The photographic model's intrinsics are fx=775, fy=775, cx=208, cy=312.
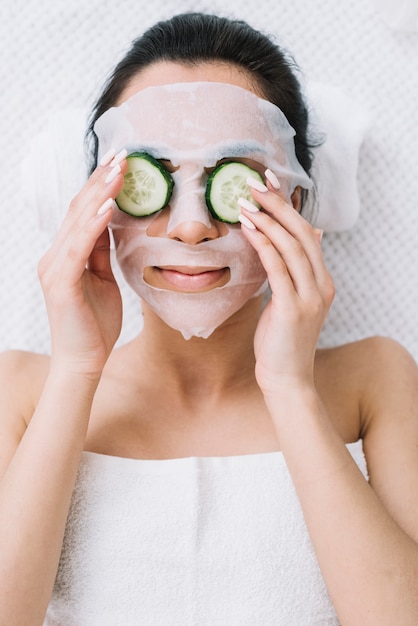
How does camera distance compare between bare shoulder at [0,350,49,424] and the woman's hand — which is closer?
the woman's hand

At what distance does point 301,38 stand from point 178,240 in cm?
80

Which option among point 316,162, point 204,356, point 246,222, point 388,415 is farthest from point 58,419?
point 316,162

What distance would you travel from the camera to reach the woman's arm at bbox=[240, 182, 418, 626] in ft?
3.82

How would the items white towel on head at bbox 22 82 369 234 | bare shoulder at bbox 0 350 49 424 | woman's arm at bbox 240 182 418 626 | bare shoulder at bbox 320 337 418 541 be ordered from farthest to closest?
white towel on head at bbox 22 82 369 234
bare shoulder at bbox 0 350 49 424
bare shoulder at bbox 320 337 418 541
woman's arm at bbox 240 182 418 626

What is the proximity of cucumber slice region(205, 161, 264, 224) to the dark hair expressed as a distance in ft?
0.64

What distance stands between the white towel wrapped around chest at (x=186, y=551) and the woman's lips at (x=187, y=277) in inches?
12.0

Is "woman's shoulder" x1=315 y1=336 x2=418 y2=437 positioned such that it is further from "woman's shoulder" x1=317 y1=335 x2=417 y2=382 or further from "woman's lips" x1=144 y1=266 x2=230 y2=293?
"woman's lips" x1=144 y1=266 x2=230 y2=293

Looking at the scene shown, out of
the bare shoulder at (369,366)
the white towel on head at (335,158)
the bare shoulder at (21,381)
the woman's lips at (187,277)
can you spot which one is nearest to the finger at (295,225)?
the woman's lips at (187,277)

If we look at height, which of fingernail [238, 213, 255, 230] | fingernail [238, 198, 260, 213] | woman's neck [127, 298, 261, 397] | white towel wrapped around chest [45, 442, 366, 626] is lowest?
white towel wrapped around chest [45, 442, 366, 626]

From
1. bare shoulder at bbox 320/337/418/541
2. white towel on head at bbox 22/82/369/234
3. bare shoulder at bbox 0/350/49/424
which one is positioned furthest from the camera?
white towel on head at bbox 22/82/369/234

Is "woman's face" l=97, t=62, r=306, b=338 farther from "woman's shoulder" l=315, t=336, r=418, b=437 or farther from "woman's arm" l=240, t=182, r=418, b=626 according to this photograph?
"woman's shoulder" l=315, t=336, r=418, b=437

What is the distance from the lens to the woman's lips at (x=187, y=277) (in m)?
1.24

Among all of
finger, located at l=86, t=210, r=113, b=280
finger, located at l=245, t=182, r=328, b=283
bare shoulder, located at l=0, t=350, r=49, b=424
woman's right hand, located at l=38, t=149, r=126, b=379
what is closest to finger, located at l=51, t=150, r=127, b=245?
woman's right hand, located at l=38, t=149, r=126, b=379

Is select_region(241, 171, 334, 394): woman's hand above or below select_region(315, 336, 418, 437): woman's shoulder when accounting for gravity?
above
